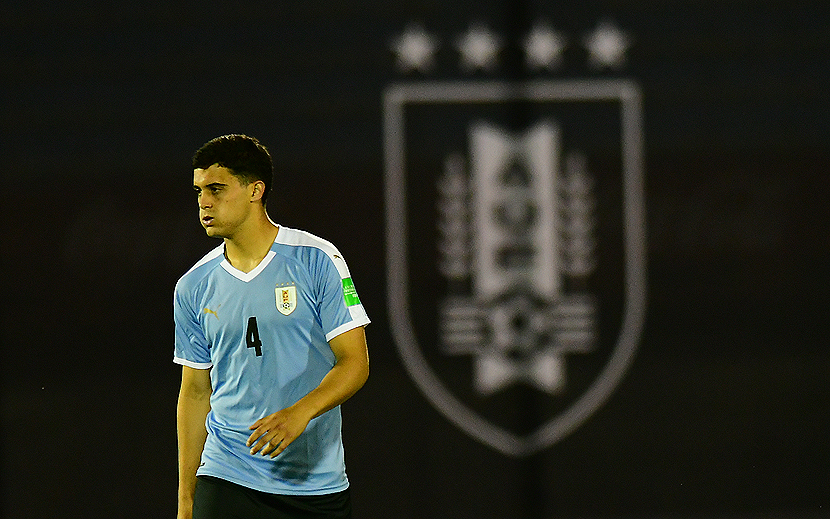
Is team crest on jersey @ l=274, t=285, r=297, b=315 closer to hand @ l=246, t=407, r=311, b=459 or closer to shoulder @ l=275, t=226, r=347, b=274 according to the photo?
shoulder @ l=275, t=226, r=347, b=274

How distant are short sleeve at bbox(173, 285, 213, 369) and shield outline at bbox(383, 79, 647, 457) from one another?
1241 mm

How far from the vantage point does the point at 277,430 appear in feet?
6.52

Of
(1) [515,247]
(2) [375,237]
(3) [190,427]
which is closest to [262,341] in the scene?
(3) [190,427]

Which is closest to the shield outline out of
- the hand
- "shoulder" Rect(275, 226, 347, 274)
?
"shoulder" Rect(275, 226, 347, 274)

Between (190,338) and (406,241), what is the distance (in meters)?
1.28

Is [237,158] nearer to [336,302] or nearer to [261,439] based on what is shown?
[336,302]

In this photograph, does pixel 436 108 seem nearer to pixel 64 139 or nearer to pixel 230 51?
pixel 230 51

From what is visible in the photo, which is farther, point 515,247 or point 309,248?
point 515,247

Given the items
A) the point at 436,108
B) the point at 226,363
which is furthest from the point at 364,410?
the point at 226,363

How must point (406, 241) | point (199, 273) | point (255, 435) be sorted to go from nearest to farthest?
point (255, 435) → point (199, 273) → point (406, 241)

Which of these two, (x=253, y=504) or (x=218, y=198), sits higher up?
(x=218, y=198)

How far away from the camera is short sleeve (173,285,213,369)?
7.61ft

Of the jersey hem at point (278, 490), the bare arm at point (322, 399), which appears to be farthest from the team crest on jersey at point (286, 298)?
the jersey hem at point (278, 490)

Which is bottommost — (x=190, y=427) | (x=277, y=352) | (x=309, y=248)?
(x=190, y=427)
